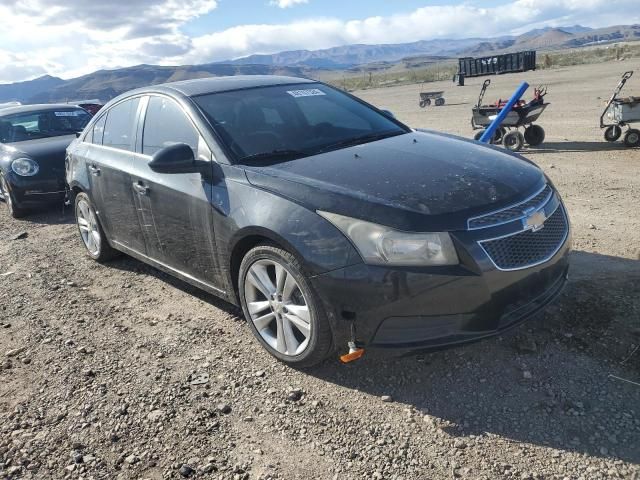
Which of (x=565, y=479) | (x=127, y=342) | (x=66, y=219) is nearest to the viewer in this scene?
(x=565, y=479)

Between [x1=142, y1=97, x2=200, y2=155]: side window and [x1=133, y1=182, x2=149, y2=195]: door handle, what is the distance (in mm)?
259

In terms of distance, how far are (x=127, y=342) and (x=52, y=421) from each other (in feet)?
3.01

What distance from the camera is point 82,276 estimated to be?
546cm

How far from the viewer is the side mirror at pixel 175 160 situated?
354 cm

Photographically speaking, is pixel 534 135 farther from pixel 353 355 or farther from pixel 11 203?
pixel 11 203

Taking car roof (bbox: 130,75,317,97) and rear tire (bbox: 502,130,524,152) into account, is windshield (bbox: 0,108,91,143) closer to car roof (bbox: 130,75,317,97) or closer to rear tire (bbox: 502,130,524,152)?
car roof (bbox: 130,75,317,97)

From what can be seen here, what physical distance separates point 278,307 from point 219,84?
2119mm

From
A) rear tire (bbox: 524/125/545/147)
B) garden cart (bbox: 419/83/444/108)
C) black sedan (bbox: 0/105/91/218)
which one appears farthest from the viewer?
garden cart (bbox: 419/83/444/108)

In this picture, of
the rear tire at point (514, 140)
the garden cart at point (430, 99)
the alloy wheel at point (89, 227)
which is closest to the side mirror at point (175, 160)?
the alloy wheel at point (89, 227)

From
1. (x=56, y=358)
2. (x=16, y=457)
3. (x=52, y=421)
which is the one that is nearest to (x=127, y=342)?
(x=56, y=358)

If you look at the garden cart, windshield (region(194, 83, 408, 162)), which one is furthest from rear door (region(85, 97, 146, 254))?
the garden cart

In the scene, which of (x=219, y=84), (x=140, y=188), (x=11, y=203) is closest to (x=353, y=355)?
(x=140, y=188)

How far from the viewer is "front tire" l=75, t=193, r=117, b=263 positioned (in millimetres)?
5438

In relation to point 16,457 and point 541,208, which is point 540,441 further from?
point 16,457
